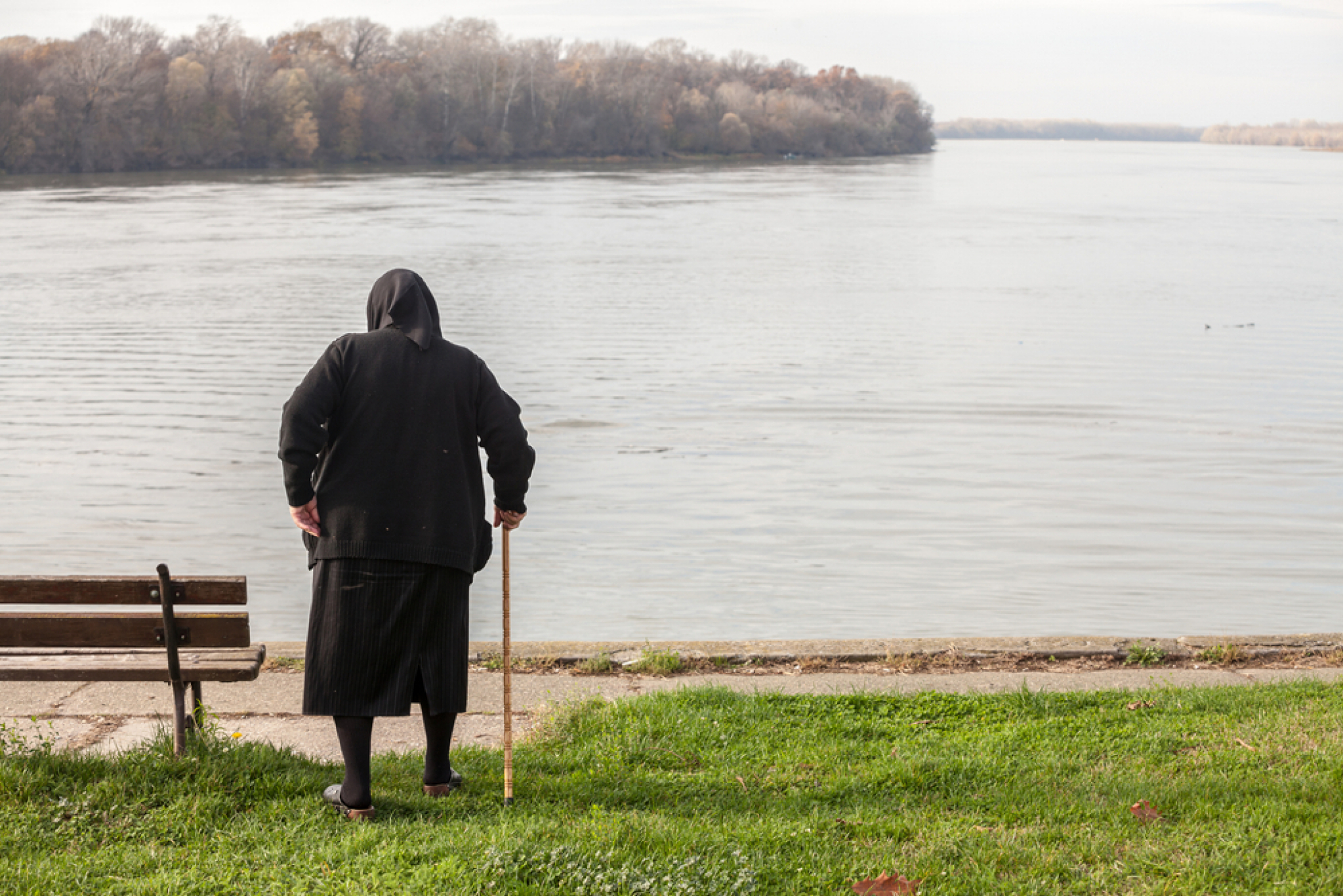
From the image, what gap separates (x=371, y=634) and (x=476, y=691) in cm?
177

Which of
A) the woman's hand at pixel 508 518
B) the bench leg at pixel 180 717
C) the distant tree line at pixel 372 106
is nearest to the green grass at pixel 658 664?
the woman's hand at pixel 508 518

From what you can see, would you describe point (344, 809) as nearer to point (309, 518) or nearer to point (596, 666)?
point (309, 518)

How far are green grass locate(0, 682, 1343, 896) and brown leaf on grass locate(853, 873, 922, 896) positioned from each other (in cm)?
5

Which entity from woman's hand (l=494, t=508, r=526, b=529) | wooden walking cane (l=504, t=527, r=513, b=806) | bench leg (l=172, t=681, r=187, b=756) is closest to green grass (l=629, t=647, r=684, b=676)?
wooden walking cane (l=504, t=527, r=513, b=806)

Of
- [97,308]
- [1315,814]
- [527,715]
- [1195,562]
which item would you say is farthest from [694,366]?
[1315,814]

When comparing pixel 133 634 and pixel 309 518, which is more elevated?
pixel 309 518

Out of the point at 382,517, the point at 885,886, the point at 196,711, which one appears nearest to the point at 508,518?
the point at 382,517

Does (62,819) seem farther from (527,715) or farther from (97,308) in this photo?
(97,308)

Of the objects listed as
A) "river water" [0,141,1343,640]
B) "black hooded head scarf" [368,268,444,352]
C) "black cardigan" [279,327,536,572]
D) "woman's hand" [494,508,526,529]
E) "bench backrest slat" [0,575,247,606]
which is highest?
"black hooded head scarf" [368,268,444,352]

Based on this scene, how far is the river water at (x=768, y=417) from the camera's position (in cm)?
1018

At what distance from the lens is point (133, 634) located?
4.45m

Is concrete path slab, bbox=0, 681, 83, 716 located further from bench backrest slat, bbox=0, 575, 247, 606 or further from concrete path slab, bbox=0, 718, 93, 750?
bench backrest slat, bbox=0, 575, 247, 606

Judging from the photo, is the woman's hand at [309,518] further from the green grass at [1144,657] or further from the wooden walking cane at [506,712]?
the green grass at [1144,657]

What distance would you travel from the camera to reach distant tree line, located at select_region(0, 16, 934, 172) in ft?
235
